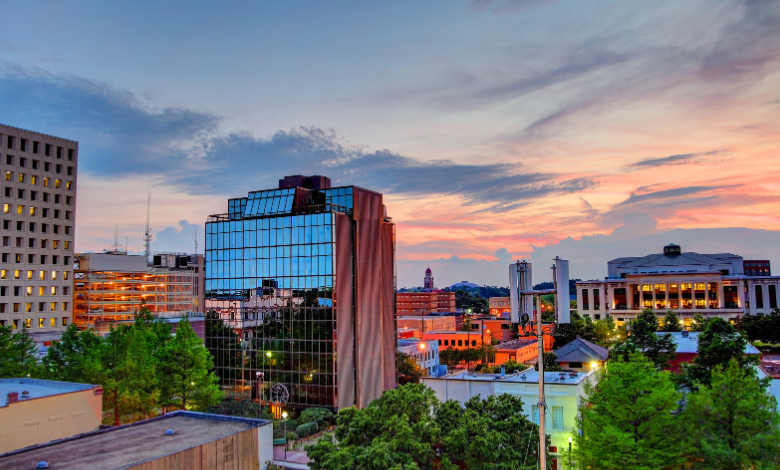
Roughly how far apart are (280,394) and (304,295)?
12195mm

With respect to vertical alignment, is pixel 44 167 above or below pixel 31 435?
above

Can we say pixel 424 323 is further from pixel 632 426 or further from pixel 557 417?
pixel 632 426

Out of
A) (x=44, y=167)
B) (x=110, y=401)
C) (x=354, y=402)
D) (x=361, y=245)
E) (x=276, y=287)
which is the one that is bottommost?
(x=354, y=402)

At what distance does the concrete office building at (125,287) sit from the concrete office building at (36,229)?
2341 cm

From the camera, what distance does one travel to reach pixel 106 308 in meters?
142

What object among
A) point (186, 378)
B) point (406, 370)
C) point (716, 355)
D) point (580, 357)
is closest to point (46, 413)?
point (186, 378)

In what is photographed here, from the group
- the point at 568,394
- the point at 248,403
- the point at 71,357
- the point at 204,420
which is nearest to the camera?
the point at 204,420

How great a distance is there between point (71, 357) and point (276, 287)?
23.9 meters

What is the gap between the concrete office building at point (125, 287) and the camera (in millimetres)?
138875

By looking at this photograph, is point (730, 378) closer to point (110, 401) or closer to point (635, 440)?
point (635, 440)

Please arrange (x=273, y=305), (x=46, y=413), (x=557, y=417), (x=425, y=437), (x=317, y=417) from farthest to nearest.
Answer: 1. (x=273, y=305)
2. (x=317, y=417)
3. (x=557, y=417)
4. (x=46, y=413)
5. (x=425, y=437)

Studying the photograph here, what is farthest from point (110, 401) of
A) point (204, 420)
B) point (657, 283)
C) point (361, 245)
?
point (657, 283)

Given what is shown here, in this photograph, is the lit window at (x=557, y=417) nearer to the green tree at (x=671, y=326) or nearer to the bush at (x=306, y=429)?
the bush at (x=306, y=429)

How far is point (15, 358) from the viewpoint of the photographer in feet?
180
